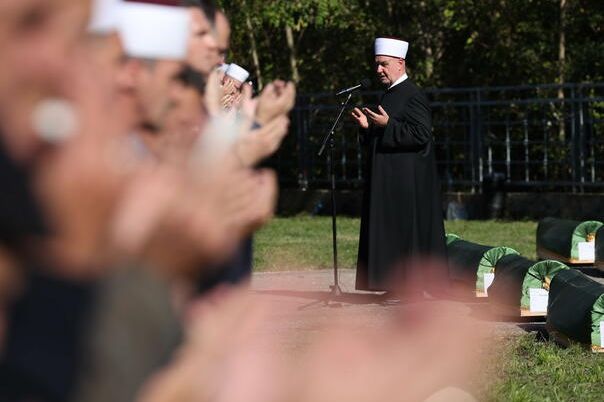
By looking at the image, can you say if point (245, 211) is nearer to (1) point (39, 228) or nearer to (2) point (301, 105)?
(1) point (39, 228)

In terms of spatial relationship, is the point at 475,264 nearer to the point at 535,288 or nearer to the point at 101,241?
the point at 535,288

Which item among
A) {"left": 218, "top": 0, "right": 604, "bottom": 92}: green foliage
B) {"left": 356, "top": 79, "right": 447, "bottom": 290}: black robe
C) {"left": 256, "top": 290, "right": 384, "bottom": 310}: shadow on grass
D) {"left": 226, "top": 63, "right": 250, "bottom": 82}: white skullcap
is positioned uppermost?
{"left": 218, "top": 0, "right": 604, "bottom": 92}: green foliage

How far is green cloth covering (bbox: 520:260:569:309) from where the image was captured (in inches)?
414

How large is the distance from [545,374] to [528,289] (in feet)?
7.78

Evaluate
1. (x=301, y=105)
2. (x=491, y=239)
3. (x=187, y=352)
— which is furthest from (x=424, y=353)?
(x=301, y=105)

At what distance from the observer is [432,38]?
94.9 ft

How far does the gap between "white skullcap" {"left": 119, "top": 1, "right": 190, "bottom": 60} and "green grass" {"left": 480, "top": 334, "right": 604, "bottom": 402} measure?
458 cm

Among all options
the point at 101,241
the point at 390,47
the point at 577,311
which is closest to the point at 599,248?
the point at 390,47

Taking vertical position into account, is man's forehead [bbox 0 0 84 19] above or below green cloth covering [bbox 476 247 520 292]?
above

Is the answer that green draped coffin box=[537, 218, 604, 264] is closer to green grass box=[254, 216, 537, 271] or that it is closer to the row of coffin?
the row of coffin

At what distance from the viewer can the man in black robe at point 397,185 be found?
1238 cm

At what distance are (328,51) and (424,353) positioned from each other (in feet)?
93.9

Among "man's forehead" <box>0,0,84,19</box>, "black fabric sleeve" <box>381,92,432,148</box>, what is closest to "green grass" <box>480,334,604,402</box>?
"black fabric sleeve" <box>381,92,432,148</box>

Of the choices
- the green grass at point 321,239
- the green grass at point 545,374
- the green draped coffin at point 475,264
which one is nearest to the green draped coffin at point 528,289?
the green draped coffin at point 475,264
